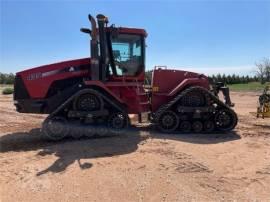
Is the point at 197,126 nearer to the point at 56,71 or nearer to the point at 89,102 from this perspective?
the point at 89,102

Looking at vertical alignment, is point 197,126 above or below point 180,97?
below

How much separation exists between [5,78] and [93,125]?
260 ft

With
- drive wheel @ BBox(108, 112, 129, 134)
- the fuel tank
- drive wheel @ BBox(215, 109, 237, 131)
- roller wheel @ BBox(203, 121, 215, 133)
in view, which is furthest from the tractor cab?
drive wheel @ BBox(215, 109, 237, 131)

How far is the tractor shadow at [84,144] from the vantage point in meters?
7.09

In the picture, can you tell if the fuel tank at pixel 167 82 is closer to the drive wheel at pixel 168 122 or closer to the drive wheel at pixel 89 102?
the drive wheel at pixel 168 122

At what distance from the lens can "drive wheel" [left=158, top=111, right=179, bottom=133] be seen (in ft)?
32.2

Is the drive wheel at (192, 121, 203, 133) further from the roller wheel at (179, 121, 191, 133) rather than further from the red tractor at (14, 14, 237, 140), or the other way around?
the roller wheel at (179, 121, 191, 133)

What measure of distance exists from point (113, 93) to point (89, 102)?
2.44 ft

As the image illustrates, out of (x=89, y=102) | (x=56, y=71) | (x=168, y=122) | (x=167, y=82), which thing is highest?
(x=56, y=71)

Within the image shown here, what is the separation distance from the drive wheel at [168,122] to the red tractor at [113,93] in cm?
3

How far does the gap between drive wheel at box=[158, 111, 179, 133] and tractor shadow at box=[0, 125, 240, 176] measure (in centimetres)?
29

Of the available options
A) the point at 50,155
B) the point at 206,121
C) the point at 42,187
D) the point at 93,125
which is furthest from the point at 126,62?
the point at 42,187

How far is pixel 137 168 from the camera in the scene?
636 cm

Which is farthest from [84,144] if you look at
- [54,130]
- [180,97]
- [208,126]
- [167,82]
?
[208,126]
